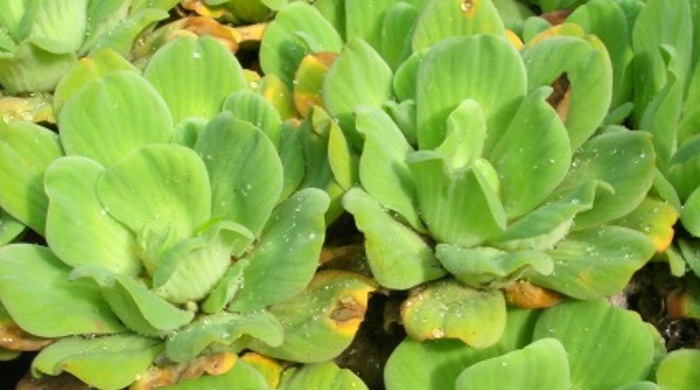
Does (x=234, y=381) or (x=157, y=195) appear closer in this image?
(x=234, y=381)

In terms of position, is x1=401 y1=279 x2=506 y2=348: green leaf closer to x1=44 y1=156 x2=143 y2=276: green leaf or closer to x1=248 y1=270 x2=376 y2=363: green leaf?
x1=248 y1=270 x2=376 y2=363: green leaf

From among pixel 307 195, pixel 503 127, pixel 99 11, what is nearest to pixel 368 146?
pixel 307 195

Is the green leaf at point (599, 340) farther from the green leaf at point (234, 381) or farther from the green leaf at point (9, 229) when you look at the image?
the green leaf at point (9, 229)

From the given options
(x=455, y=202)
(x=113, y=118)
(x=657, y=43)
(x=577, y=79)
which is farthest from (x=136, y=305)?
A: (x=657, y=43)

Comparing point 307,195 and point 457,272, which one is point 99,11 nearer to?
point 307,195

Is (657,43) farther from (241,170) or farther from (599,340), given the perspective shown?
(241,170)

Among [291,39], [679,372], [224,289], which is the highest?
[291,39]

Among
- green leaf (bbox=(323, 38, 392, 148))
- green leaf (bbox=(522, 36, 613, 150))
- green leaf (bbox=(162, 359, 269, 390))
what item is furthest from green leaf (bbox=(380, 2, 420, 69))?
green leaf (bbox=(162, 359, 269, 390))
